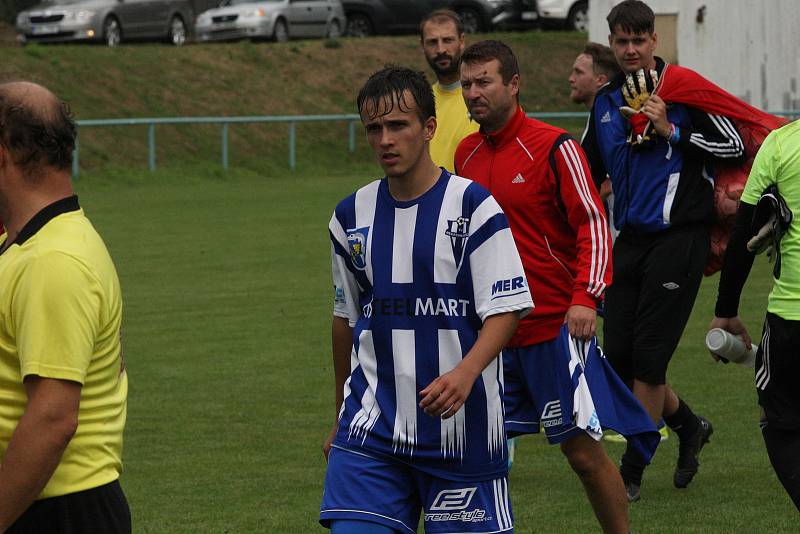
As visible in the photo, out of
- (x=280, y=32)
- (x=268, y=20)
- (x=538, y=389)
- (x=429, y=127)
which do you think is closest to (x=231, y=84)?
(x=268, y=20)

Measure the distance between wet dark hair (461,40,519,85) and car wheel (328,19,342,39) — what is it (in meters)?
34.6

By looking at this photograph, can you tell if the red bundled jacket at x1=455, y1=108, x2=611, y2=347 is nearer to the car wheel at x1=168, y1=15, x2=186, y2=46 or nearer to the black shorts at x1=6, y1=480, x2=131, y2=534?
the black shorts at x1=6, y1=480, x2=131, y2=534

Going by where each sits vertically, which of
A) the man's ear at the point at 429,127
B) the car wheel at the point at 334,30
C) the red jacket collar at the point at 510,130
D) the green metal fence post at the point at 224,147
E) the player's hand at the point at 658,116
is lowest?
the green metal fence post at the point at 224,147

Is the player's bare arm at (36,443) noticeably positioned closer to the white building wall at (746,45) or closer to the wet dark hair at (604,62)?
the wet dark hair at (604,62)

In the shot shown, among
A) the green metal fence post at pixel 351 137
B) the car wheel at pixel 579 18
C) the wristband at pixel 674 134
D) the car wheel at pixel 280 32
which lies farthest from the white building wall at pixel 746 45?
the wristband at pixel 674 134

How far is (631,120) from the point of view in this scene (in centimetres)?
732

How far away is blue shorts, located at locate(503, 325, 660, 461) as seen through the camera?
5.99 metres

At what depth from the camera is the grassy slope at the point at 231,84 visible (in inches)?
1275

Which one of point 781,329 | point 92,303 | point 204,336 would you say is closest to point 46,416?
point 92,303

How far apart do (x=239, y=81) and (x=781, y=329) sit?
32.4m

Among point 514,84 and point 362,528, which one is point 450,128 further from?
point 362,528

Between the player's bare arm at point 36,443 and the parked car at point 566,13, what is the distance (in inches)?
1558

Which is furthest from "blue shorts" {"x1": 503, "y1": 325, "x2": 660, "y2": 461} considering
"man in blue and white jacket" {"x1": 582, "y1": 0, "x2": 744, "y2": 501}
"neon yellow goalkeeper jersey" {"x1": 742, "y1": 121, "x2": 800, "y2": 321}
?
"man in blue and white jacket" {"x1": 582, "y1": 0, "x2": 744, "y2": 501}

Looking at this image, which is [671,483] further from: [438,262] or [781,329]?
[438,262]
